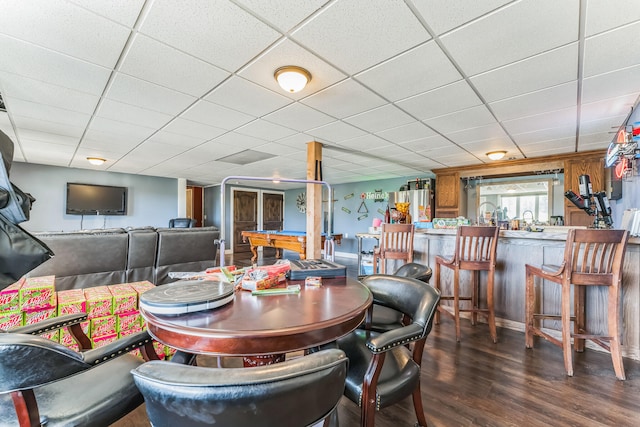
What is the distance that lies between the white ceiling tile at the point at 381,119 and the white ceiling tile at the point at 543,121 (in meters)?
1.26

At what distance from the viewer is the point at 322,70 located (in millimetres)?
2217

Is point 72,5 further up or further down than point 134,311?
further up

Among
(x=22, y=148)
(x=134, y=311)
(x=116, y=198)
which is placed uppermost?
(x=22, y=148)

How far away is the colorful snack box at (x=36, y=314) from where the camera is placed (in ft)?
6.02

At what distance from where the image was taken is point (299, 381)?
2.12 feet

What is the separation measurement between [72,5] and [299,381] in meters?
2.19

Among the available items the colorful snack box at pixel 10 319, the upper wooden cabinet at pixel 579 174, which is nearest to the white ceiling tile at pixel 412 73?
the colorful snack box at pixel 10 319

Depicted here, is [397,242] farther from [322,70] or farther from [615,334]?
[322,70]

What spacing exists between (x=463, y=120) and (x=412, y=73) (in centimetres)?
141

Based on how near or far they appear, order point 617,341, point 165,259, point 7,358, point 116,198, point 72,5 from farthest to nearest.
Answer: point 116,198 < point 165,259 < point 617,341 < point 72,5 < point 7,358

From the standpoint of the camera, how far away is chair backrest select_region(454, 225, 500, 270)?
2740 millimetres

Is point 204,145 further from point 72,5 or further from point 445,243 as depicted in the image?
point 445,243

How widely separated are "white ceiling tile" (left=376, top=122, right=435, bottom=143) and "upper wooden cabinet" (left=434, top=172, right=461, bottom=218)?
9.28 feet

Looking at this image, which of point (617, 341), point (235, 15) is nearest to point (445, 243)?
point (617, 341)
